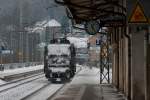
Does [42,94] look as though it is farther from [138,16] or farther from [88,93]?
[138,16]

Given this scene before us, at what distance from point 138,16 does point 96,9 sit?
9431 millimetres

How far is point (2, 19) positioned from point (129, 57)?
262ft

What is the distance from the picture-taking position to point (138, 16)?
39.0 feet

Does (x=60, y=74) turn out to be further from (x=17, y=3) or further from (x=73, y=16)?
(x=17, y=3)

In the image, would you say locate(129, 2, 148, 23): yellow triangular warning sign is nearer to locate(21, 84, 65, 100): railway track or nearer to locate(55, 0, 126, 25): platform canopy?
locate(55, 0, 126, 25): platform canopy

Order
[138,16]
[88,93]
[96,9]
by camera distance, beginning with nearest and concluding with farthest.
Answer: [138,16], [96,9], [88,93]

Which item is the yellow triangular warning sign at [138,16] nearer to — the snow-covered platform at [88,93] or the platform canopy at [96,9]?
the platform canopy at [96,9]

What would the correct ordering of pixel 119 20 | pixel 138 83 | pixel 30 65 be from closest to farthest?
pixel 138 83 → pixel 119 20 → pixel 30 65

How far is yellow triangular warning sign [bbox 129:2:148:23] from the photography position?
467 inches

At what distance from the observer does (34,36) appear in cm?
9438

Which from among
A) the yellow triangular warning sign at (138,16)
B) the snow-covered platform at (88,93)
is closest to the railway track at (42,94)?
the snow-covered platform at (88,93)

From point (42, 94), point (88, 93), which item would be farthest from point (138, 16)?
point (42, 94)

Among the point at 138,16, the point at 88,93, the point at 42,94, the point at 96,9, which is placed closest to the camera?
the point at 138,16

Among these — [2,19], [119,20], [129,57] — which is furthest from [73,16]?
[2,19]
